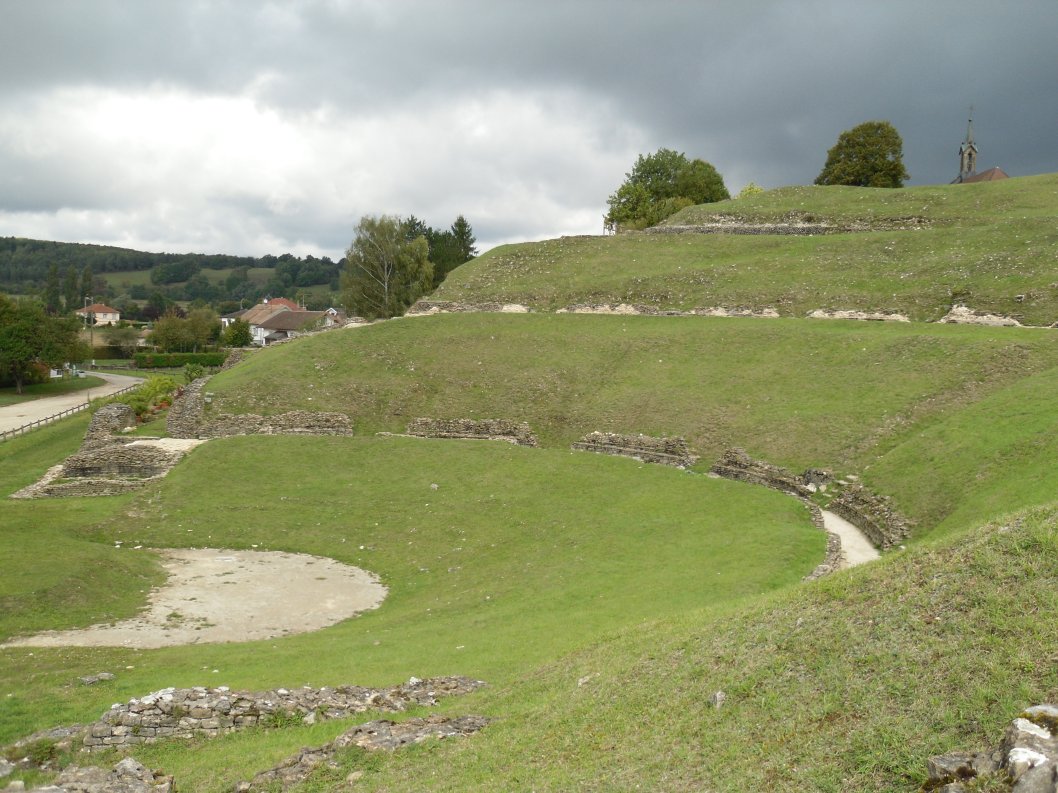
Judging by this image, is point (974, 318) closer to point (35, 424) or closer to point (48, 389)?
point (35, 424)

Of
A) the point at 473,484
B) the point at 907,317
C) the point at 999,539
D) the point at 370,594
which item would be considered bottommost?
the point at 370,594

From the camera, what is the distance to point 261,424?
35812mm

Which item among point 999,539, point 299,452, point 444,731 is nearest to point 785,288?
point 299,452

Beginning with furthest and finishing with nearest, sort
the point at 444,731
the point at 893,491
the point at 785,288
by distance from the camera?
the point at 785,288 → the point at 893,491 → the point at 444,731

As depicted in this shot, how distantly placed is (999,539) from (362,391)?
33020 millimetres

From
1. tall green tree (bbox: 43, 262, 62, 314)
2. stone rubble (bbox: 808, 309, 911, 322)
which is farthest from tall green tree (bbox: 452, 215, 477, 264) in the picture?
tall green tree (bbox: 43, 262, 62, 314)

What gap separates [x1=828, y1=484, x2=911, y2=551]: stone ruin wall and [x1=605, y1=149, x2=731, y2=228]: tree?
66.5 metres

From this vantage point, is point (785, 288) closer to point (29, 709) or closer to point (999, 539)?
point (999, 539)

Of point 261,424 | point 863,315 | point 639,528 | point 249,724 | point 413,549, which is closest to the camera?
point 249,724

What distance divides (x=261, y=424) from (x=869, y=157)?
72.9 m

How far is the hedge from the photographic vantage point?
10044 centimetres

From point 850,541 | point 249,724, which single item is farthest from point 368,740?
point 850,541

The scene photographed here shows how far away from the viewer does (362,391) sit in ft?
129

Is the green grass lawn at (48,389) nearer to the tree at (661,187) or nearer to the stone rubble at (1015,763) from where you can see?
the tree at (661,187)
